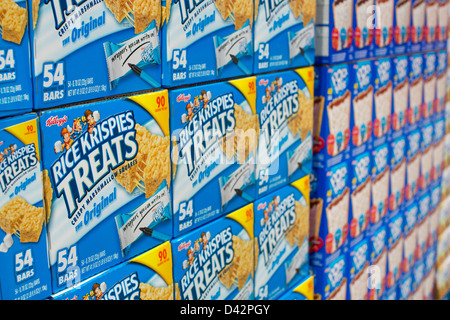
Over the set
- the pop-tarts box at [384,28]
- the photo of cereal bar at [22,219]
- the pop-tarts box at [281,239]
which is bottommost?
the pop-tarts box at [281,239]

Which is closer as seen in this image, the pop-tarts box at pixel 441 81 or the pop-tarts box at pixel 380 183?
Result: the pop-tarts box at pixel 380 183

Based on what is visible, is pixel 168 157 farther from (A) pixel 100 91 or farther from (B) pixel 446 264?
(B) pixel 446 264

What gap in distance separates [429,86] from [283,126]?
168cm

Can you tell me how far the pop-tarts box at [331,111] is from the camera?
2254 millimetres

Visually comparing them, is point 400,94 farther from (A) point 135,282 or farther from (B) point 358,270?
(A) point 135,282

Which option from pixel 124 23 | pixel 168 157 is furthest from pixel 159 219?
pixel 124 23

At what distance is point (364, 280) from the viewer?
2.89m

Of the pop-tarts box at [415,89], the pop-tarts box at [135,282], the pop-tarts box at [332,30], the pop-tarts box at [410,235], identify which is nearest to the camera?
the pop-tarts box at [135,282]

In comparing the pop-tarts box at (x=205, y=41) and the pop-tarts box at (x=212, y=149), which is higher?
the pop-tarts box at (x=205, y=41)

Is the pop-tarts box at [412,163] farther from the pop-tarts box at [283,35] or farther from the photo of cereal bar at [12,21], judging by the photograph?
the photo of cereal bar at [12,21]

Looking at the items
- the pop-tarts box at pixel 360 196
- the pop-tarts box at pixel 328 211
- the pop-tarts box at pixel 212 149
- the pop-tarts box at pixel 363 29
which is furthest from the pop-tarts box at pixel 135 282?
the pop-tarts box at pixel 363 29

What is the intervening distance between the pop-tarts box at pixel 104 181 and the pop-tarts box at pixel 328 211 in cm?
96

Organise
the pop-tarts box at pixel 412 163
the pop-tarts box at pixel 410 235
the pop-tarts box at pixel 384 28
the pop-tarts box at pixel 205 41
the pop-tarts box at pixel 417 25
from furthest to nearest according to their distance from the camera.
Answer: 1. the pop-tarts box at pixel 410 235
2. the pop-tarts box at pixel 412 163
3. the pop-tarts box at pixel 417 25
4. the pop-tarts box at pixel 384 28
5. the pop-tarts box at pixel 205 41

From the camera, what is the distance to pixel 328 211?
2402 millimetres
